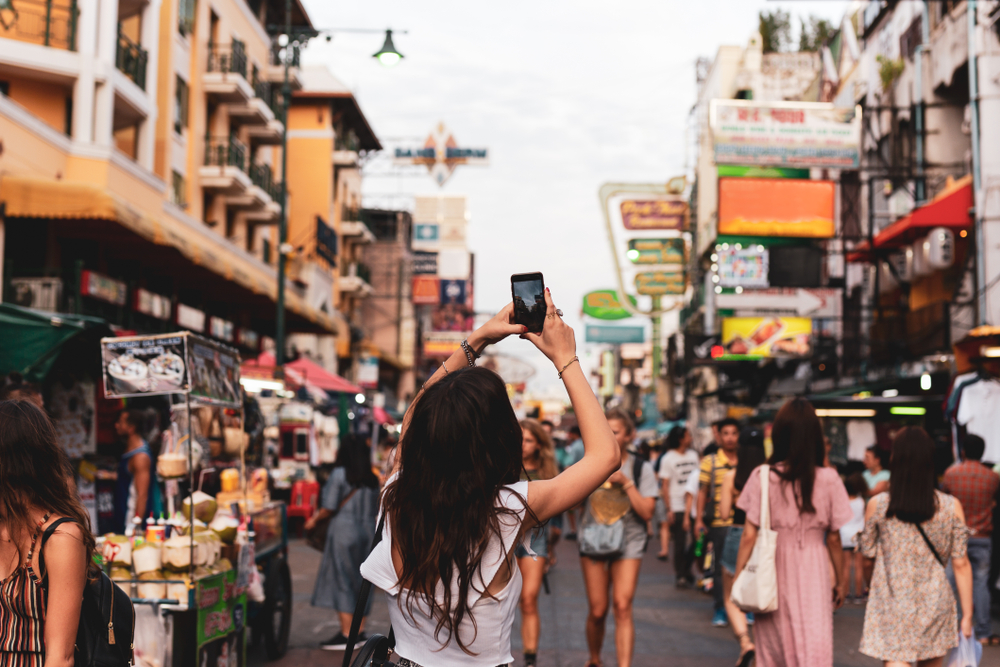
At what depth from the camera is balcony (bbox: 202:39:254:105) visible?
29.1 m

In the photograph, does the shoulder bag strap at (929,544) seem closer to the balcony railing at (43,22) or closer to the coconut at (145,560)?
the coconut at (145,560)

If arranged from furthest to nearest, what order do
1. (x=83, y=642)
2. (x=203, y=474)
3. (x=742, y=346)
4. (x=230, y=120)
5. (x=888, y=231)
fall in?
(x=230, y=120) → (x=742, y=346) → (x=888, y=231) → (x=203, y=474) → (x=83, y=642)

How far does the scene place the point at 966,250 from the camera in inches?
824

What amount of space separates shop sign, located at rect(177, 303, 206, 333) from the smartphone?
23014 mm

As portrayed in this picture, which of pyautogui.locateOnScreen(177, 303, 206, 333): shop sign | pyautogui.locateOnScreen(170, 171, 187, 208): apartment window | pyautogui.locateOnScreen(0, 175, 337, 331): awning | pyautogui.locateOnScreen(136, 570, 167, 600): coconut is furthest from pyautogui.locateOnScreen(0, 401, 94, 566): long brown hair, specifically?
pyautogui.locateOnScreen(170, 171, 187, 208): apartment window

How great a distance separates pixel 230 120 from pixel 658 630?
25.4 metres

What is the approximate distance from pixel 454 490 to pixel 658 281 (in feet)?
117

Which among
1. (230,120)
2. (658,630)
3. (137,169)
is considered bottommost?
(658,630)

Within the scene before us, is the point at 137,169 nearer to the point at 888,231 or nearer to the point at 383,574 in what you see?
the point at 888,231

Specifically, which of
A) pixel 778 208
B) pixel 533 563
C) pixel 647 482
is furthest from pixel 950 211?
pixel 533 563

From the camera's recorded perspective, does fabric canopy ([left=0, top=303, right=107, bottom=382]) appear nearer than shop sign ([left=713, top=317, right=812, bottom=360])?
Yes

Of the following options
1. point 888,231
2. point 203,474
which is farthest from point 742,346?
point 203,474

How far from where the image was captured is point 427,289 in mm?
55969

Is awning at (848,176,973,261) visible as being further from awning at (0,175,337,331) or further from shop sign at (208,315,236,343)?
shop sign at (208,315,236,343)
